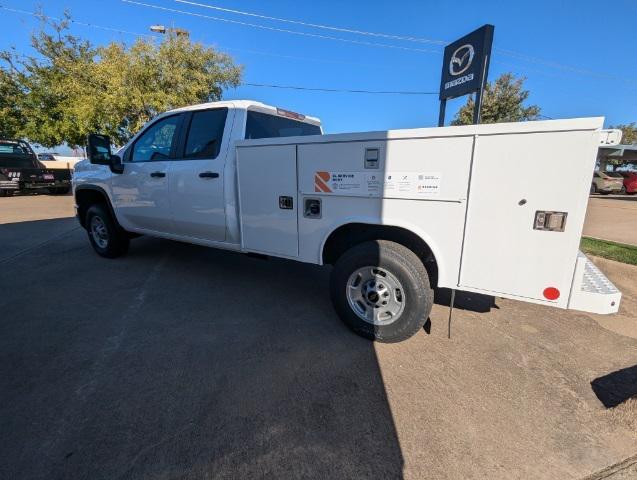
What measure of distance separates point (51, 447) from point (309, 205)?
7.74 feet

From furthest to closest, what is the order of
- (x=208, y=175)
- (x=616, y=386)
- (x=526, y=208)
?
(x=208, y=175) < (x=616, y=386) < (x=526, y=208)

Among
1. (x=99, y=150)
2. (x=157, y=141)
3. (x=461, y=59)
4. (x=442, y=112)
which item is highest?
(x=461, y=59)

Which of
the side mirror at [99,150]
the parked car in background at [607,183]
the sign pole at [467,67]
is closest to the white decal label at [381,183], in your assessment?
the side mirror at [99,150]

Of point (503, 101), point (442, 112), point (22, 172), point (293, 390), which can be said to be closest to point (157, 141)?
point (293, 390)

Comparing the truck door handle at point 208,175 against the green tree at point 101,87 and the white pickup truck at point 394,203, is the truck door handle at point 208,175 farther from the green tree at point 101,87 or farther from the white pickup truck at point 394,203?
the green tree at point 101,87

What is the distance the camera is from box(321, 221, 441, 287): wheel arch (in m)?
2.88

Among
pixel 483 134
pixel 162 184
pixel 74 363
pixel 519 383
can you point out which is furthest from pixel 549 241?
pixel 162 184

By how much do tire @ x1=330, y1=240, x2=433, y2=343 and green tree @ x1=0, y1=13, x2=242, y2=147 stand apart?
1883cm

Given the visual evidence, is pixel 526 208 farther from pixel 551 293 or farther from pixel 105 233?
pixel 105 233

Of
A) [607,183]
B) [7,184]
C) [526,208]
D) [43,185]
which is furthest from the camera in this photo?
[607,183]

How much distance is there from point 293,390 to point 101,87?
2215 centimetres

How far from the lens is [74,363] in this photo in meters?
2.69

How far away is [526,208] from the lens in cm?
226

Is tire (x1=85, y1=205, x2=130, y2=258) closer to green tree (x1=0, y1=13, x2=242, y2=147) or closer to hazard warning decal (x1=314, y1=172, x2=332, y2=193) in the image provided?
hazard warning decal (x1=314, y1=172, x2=332, y2=193)
